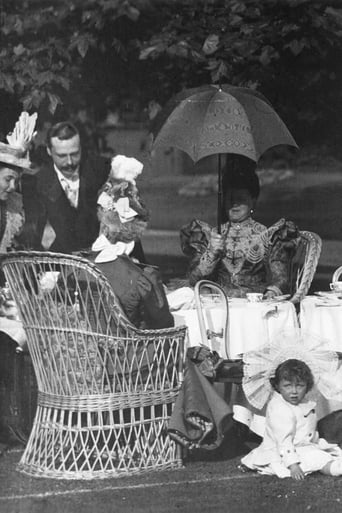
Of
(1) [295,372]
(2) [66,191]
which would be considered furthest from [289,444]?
(2) [66,191]

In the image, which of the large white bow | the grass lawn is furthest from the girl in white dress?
the grass lawn

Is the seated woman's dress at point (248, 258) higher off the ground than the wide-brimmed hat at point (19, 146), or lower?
lower

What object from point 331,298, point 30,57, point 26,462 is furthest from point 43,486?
point 30,57

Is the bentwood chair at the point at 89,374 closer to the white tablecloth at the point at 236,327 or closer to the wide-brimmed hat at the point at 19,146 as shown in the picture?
the white tablecloth at the point at 236,327

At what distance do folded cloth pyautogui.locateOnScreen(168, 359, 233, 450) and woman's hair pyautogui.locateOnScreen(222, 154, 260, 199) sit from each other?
1.45 metres

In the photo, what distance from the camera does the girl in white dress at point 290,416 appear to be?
568 centimetres

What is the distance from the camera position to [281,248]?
22.2 ft

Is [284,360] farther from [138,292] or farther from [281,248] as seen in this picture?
[281,248]

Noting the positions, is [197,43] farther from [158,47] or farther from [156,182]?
[156,182]

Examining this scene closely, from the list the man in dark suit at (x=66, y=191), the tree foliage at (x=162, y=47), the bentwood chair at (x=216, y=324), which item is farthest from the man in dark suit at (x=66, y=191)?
the bentwood chair at (x=216, y=324)

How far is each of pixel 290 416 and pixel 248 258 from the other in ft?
4.08

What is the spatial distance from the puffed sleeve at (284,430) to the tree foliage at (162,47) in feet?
7.70

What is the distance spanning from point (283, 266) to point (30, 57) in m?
1.92

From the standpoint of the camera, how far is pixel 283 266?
671 centimetres
